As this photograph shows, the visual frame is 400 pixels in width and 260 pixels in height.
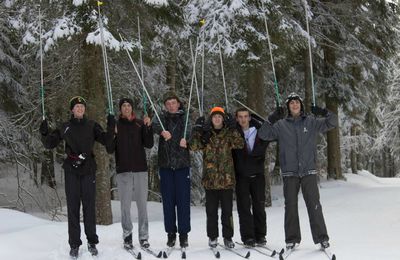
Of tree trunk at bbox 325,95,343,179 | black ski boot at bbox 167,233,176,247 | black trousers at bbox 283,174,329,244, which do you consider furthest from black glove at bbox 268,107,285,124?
tree trunk at bbox 325,95,343,179

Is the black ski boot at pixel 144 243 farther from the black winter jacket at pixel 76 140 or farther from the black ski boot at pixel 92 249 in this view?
the black winter jacket at pixel 76 140

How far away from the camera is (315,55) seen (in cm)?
1535

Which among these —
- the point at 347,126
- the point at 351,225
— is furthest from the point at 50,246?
the point at 347,126

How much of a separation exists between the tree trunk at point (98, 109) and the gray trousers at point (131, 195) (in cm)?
→ 220

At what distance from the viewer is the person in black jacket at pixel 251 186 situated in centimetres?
633

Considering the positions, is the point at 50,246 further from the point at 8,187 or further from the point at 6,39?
the point at 8,187

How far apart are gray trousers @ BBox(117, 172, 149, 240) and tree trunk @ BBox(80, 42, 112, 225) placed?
2196 millimetres

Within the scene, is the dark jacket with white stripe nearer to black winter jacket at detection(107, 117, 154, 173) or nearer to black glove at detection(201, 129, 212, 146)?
black glove at detection(201, 129, 212, 146)

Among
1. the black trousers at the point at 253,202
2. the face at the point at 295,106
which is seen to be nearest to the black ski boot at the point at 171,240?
A: the black trousers at the point at 253,202

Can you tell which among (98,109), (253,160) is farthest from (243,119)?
(98,109)

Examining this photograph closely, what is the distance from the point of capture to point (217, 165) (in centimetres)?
622

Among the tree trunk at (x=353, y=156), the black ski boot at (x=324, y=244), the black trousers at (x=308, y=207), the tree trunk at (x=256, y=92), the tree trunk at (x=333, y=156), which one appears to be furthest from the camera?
the tree trunk at (x=353, y=156)

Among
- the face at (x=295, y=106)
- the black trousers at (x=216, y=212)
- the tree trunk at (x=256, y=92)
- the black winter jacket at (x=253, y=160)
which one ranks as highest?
the tree trunk at (x=256, y=92)

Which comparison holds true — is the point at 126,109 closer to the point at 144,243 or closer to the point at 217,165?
the point at 217,165
